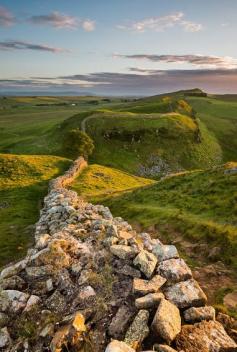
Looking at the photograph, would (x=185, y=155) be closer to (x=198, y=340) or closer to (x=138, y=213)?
(x=138, y=213)

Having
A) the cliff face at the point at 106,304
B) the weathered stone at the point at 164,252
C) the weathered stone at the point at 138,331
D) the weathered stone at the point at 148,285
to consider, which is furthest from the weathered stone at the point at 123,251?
the weathered stone at the point at 138,331

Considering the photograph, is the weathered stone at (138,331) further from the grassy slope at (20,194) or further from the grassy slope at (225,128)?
the grassy slope at (225,128)

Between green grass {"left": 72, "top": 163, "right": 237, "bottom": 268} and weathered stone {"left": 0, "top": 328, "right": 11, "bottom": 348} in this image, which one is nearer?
weathered stone {"left": 0, "top": 328, "right": 11, "bottom": 348}

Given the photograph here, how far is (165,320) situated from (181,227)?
17.6m

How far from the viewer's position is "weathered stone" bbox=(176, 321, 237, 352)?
11289 millimetres

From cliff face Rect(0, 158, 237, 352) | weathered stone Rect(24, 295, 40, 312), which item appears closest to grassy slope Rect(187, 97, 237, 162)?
cliff face Rect(0, 158, 237, 352)

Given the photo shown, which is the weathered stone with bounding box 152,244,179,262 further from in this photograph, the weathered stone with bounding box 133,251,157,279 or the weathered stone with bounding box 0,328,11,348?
the weathered stone with bounding box 0,328,11,348

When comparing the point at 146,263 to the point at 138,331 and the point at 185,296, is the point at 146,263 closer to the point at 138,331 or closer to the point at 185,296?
the point at 185,296

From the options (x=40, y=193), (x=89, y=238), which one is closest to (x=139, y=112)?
(x=40, y=193)

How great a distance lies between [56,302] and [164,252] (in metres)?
5.62

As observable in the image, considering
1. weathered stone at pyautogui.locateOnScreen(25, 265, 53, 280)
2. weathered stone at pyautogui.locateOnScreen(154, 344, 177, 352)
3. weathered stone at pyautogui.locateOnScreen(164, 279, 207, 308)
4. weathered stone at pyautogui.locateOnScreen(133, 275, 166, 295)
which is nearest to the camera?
weathered stone at pyautogui.locateOnScreen(154, 344, 177, 352)

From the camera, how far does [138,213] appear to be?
36281 mm

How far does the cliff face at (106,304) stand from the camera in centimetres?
1135

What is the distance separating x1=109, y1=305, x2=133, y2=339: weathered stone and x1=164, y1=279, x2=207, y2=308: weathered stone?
1.68 metres
